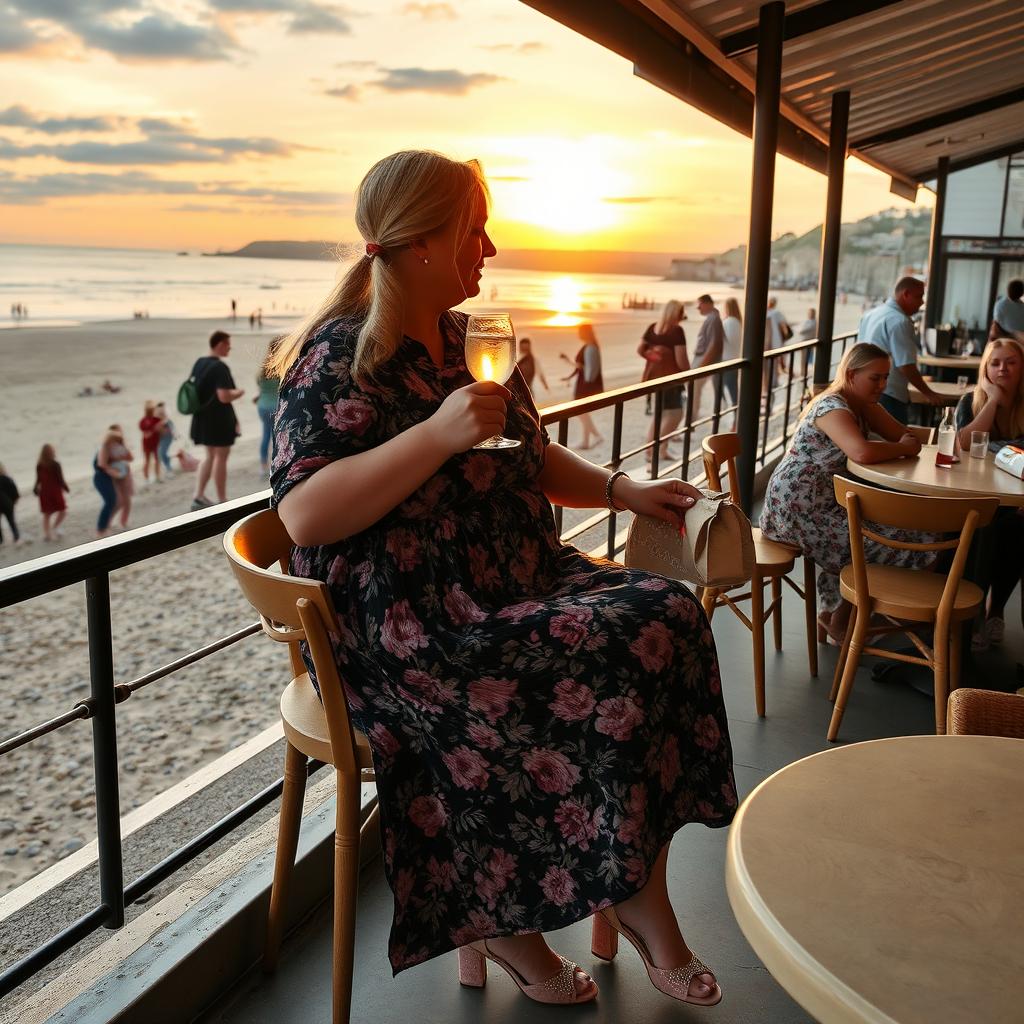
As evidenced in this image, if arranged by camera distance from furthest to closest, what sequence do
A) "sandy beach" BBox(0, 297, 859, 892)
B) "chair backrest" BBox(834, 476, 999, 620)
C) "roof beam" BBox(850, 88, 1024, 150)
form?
"sandy beach" BBox(0, 297, 859, 892) → "roof beam" BBox(850, 88, 1024, 150) → "chair backrest" BBox(834, 476, 999, 620)

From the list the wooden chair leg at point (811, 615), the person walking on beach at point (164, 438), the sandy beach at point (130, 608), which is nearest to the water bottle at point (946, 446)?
the wooden chair leg at point (811, 615)

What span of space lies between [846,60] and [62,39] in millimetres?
47107

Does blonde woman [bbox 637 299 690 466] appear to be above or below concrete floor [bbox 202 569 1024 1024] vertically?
above

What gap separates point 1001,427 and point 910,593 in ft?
3.34

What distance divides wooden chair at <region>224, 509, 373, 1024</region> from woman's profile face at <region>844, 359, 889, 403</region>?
224 centimetres

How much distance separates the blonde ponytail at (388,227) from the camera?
60.9 inches

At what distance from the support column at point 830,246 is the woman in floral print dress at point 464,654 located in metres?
6.05

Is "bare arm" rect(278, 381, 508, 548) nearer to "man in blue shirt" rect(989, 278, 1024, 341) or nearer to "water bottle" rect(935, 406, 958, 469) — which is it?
"water bottle" rect(935, 406, 958, 469)

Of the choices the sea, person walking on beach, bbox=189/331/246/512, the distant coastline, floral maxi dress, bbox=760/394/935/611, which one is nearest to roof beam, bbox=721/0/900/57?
floral maxi dress, bbox=760/394/935/611

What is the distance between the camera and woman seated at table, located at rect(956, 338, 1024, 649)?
3.42 m

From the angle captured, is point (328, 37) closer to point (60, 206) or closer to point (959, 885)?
point (60, 206)

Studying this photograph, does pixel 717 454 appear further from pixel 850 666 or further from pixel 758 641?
pixel 850 666

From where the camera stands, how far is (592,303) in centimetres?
4681

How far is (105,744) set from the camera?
61.6 inches
